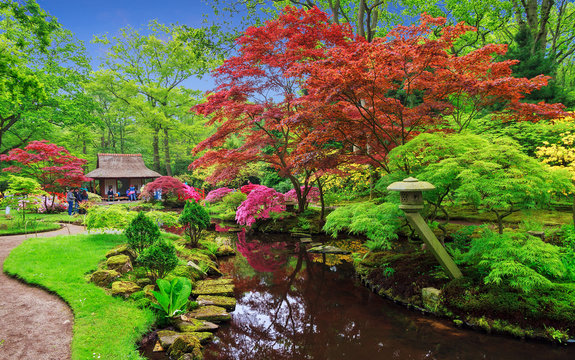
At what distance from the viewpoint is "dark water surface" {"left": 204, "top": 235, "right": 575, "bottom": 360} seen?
351 cm

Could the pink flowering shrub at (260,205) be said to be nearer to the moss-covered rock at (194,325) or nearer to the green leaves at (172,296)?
the green leaves at (172,296)

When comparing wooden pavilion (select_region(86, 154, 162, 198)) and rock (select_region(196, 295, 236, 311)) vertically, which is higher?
wooden pavilion (select_region(86, 154, 162, 198))

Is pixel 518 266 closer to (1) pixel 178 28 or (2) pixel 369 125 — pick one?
(2) pixel 369 125

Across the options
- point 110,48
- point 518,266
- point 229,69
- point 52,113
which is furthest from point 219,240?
point 110,48

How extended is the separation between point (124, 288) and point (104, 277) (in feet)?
2.06

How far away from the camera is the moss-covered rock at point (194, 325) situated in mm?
3928

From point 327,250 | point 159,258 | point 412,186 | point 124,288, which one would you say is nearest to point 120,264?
point 124,288

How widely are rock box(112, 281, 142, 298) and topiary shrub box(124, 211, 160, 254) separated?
2.92ft

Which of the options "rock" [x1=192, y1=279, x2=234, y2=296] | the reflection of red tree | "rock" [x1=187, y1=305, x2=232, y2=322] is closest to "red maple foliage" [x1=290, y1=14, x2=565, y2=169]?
the reflection of red tree

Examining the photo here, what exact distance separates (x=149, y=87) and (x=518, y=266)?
986 inches

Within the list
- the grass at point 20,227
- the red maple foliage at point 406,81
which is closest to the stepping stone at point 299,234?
the red maple foliage at point 406,81

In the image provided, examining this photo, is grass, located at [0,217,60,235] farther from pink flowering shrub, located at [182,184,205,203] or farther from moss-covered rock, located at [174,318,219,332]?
moss-covered rock, located at [174,318,219,332]

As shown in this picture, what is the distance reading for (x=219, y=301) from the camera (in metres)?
4.89

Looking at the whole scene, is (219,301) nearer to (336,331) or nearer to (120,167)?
(336,331)
